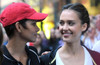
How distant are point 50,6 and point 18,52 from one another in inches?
543

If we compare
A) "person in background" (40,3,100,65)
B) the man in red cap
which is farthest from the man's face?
"person in background" (40,3,100,65)

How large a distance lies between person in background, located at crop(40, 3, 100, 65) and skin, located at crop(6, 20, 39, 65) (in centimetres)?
34

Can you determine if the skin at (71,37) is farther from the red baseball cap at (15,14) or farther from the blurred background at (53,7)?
the blurred background at (53,7)

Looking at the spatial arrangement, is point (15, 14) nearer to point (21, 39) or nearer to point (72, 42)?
point (21, 39)

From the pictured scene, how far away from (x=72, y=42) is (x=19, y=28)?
2.41 ft

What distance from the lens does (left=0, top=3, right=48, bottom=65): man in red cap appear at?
97.3 inches

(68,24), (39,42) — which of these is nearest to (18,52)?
(68,24)

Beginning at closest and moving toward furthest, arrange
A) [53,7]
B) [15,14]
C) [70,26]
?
[70,26] < [15,14] < [53,7]

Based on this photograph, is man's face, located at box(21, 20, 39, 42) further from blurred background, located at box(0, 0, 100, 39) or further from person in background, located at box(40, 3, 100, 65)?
blurred background, located at box(0, 0, 100, 39)

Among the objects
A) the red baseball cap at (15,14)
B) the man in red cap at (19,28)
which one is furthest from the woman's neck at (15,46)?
the red baseball cap at (15,14)

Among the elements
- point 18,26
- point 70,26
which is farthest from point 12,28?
point 70,26

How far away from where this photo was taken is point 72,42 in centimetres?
240

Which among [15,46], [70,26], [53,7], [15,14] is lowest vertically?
[53,7]

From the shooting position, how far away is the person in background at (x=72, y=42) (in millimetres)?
2346
